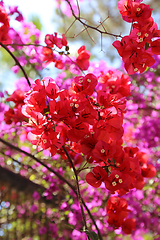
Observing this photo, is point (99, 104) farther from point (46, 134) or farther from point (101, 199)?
point (101, 199)

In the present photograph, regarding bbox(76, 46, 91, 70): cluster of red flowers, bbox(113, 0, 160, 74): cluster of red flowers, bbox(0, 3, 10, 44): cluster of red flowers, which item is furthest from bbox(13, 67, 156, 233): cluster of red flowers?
bbox(0, 3, 10, 44): cluster of red flowers

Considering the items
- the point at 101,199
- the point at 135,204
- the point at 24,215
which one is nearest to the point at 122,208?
the point at 101,199

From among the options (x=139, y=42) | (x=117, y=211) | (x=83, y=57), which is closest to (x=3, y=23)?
(x=83, y=57)

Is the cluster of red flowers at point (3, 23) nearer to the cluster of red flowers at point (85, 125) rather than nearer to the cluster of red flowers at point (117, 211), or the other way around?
the cluster of red flowers at point (85, 125)

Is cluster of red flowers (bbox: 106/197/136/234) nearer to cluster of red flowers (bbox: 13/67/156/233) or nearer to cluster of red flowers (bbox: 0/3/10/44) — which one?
cluster of red flowers (bbox: 13/67/156/233)

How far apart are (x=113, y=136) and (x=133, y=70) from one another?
0.72 ft

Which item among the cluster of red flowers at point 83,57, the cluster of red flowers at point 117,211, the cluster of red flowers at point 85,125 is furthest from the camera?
the cluster of red flowers at point 83,57

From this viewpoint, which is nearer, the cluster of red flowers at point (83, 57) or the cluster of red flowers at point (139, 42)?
the cluster of red flowers at point (139, 42)

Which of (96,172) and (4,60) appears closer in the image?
(96,172)

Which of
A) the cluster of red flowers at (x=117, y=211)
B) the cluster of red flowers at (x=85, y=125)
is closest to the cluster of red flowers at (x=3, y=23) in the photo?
the cluster of red flowers at (x=85, y=125)

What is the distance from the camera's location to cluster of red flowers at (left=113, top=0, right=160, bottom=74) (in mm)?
613

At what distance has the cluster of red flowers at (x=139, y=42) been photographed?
2.01ft

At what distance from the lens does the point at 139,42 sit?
0.62 meters

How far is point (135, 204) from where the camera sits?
66.6 inches
